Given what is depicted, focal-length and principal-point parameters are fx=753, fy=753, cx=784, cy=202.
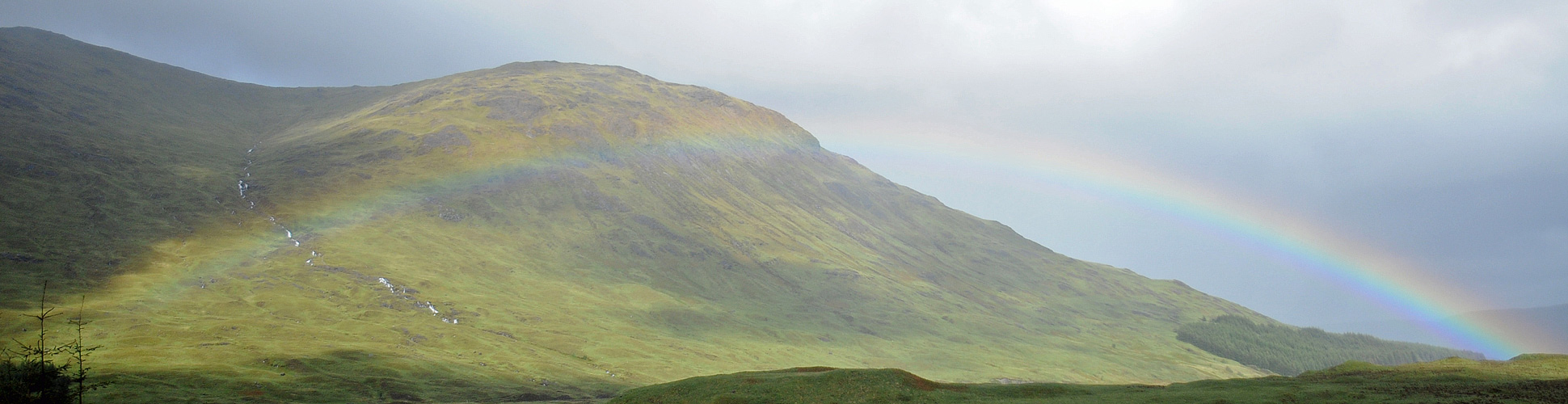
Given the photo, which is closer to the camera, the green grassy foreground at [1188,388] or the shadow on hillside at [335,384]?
the green grassy foreground at [1188,388]

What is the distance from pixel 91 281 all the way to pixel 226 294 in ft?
77.3

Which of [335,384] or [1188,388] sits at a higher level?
[1188,388]

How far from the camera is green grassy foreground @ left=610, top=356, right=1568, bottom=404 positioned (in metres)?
55.3

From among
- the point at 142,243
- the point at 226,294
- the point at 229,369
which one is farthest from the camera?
the point at 142,243

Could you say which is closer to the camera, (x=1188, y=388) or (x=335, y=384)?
(x=1188, y=388)

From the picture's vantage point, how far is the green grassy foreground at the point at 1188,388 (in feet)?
182

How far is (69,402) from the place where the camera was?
59719 mm

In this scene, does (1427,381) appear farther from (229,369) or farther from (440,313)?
(440,313)

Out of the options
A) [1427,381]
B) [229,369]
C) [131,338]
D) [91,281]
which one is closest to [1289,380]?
[1427,381]

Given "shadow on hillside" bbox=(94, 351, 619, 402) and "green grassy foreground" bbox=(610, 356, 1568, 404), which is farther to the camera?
"shadow on hillside" bbox=(94, 351, 619, 402)

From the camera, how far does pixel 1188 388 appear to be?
69.8 metres

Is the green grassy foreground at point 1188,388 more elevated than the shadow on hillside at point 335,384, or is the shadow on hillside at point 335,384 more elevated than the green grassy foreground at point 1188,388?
the green grassy foreground at point 1188,388

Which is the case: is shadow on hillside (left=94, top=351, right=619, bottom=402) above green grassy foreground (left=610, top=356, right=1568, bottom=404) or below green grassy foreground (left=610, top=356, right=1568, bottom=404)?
below

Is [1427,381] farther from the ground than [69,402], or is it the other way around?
[1427,381]
